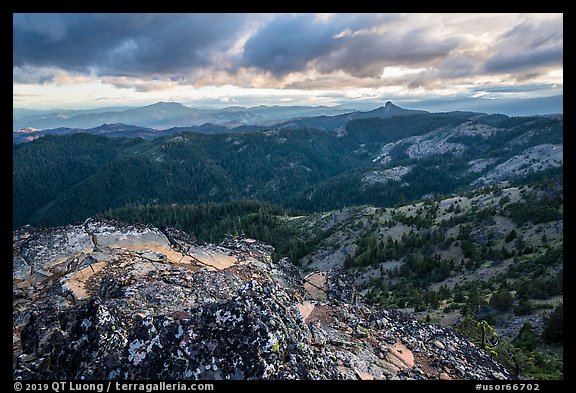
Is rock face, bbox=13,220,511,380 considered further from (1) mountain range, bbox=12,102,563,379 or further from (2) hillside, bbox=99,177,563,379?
(2) hillside, bbox=99,177,563,379

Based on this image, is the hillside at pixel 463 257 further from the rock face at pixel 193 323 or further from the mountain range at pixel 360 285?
the rock face at pixel 193 323

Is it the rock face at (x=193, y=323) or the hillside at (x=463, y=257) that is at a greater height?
the rock face at (x=193, y=323)

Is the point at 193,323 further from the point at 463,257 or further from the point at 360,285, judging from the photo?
the point at 463,257

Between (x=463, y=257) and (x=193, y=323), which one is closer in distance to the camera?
(x=193, y=323)

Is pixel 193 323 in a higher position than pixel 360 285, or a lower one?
higher

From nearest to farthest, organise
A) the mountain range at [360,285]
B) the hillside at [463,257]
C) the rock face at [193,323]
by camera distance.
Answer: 1. the rock face at [193,323]
2. the mountain range at [360,285]
3. the hillside at [463,257]

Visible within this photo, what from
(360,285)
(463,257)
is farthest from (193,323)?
(463,257)

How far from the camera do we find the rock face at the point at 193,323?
848 cm

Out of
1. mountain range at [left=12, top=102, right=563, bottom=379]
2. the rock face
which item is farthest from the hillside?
the rock face

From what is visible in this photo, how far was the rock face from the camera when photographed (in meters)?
8.48

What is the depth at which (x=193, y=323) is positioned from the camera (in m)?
9.05

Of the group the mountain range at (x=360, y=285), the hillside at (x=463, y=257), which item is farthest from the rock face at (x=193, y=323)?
the hillside at (x=463, y=257)

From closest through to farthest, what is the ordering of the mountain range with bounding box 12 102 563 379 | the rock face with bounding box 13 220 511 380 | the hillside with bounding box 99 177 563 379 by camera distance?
the rock face with bounding box 13 220 511 380 → the mountain range with bounding box 12 102 563 379 → the hillside with bounding box 99 177 563 379

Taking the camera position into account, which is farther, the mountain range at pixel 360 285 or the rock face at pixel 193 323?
the mountain range at pixel 360 285
